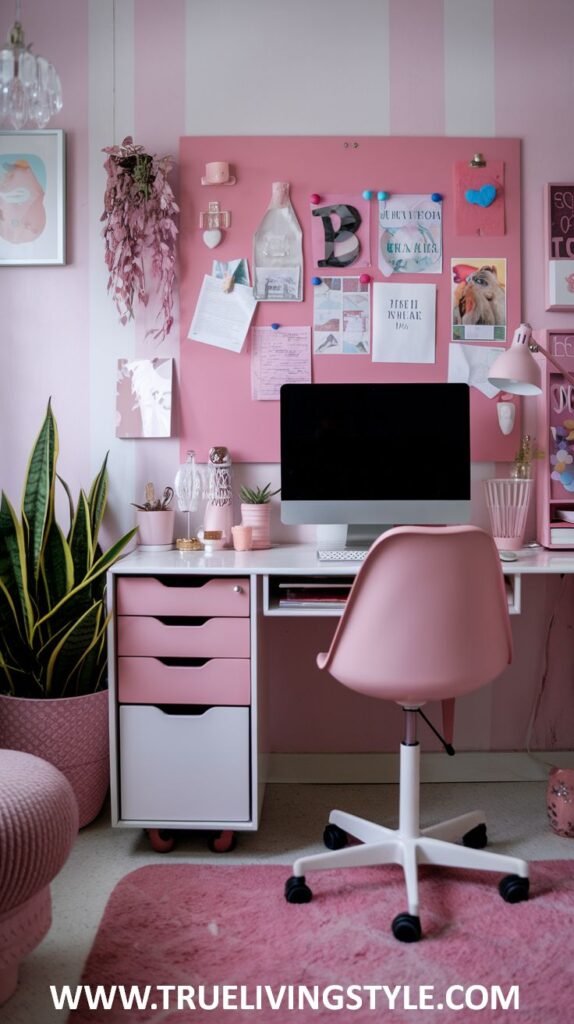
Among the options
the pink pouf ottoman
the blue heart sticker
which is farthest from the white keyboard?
the blue heart sticker

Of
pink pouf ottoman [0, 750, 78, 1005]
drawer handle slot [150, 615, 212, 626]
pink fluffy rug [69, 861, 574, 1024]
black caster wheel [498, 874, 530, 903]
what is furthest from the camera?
drawer handle slot [150, 615, 212, 626]

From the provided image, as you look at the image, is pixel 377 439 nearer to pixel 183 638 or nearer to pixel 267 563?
pixel 267 563

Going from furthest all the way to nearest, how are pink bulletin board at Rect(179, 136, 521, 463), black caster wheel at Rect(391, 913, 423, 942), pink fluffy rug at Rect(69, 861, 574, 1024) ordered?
pink bulletin board at Rect(179, 136, 521, 463), black caster wheel at Rect(391, 913, 423, 942), pink fluffy rug at Rect(69, 861, 574, 1024)

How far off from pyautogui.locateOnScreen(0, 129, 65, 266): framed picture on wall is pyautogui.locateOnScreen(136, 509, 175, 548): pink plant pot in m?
0.91

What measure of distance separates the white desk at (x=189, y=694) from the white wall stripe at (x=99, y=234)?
24.3 inches

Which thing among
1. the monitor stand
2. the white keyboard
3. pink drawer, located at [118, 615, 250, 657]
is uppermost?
the monitor stand

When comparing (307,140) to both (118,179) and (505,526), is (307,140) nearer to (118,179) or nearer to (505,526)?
(118,179)

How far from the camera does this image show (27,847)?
1449 millimetres

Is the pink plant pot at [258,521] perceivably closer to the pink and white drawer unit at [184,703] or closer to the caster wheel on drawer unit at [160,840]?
the pink and white drawer unit at [184,703]

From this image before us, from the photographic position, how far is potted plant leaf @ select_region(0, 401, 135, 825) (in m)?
2.31

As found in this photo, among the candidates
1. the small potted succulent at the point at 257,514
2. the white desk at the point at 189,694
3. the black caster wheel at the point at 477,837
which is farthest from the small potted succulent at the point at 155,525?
the black caster wheel at the point at 477,837

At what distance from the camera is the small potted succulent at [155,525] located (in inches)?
100

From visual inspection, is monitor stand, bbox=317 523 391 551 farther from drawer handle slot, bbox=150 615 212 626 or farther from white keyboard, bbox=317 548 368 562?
drawer handle slot, bbox=150 615 212 626

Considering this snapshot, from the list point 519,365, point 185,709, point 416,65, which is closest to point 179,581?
point 185,709
